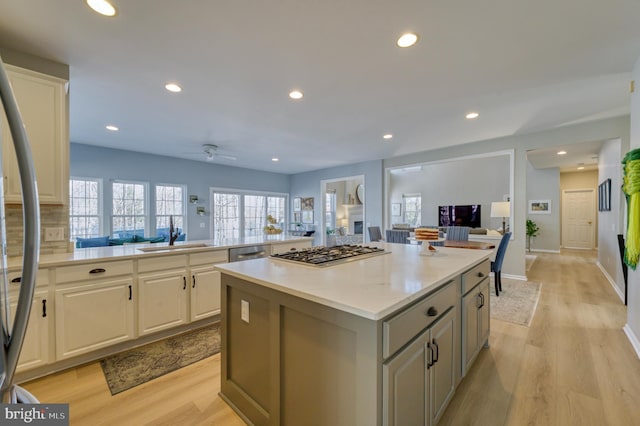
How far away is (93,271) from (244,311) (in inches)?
61.2

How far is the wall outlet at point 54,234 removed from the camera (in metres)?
2.34

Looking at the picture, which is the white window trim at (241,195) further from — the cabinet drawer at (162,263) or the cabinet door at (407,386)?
the cabinet door at (407,386)

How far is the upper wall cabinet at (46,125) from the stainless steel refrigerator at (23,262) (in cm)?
225

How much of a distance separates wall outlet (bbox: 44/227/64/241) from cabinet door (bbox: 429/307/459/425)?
3.20 metres

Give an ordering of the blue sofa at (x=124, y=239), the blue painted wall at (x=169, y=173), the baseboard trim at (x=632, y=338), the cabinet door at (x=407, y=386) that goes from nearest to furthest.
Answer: the cabinet door at (x=407, y=386) → the baseboard trim at (x=632, y=338) → the blue sofa at (x=124, y=239) → the blue painted wall at (x=169, y=173)

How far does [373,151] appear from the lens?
5.86 m

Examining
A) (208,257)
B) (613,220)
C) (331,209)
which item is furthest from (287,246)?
(331,209)

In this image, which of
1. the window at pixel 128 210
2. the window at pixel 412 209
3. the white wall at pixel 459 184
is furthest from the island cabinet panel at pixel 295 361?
the window at pixel 412 209

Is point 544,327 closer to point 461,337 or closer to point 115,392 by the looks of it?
point 461,337

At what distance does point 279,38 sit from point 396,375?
237cm

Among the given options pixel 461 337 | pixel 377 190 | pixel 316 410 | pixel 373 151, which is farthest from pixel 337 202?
pixel 316 410

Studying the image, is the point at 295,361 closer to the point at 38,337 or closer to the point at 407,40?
the point at 38,337

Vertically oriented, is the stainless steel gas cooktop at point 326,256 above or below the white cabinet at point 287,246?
above

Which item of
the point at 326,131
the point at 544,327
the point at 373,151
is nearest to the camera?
the point at 544,327
